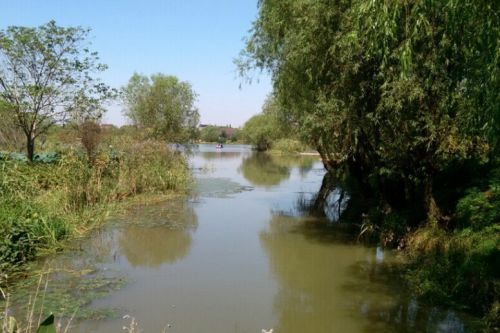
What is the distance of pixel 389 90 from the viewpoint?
28.4ft

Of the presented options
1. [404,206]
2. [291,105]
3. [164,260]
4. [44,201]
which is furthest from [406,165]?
[44,201]

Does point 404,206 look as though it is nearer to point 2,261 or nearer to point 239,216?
point 239,216

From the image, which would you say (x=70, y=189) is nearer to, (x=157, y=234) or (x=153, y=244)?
(x=157, y=234)

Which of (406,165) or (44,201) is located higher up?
(406,165)

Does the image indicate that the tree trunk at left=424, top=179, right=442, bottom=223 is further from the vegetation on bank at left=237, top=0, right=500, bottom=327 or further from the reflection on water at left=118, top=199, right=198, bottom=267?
the reflection on water at left=118, top=199, right=198, bottom=267

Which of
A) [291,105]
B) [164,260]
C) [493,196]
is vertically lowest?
[164,260]

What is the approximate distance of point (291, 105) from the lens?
13.6m

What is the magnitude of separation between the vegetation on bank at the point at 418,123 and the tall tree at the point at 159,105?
69.9 feet

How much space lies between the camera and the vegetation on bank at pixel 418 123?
6.45m

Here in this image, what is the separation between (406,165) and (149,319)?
637 cm

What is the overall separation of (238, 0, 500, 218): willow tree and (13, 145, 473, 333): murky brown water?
2.42 m

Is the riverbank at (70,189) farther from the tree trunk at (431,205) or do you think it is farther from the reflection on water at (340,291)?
the tree trunk at (431,205)

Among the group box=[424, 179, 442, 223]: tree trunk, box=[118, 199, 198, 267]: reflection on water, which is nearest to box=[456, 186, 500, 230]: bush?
box=[424, 179, 442, 223]: tree trunk

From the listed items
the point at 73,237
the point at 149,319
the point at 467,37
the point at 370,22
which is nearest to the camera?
A: the point at 370,22
